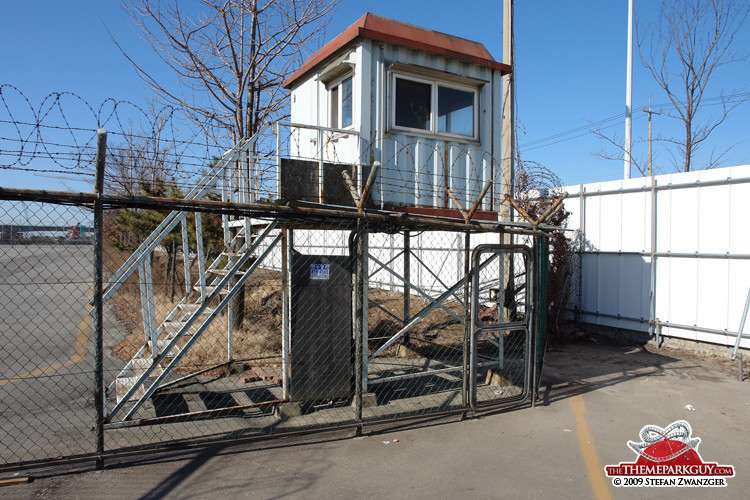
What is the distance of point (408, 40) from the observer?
7168 mm

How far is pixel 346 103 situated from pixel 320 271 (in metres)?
3.36

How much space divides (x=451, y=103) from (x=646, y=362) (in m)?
5.70

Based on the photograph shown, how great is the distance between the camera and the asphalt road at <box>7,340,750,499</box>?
3895mm

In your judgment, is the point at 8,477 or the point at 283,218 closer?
the point at 8,477

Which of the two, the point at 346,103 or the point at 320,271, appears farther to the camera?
the point at 346,103

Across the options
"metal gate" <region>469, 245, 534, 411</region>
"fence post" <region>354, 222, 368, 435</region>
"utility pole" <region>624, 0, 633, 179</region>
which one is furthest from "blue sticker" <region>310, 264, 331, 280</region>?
"utility pole" <region>624, 0, 633, 179</region>

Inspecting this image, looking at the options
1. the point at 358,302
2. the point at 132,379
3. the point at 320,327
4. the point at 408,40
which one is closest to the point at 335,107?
the point at 408,40

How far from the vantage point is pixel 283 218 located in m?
4.78

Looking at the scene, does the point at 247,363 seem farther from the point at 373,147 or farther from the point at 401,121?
the point at 401,121

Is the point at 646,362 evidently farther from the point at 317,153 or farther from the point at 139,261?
the point at 139,261

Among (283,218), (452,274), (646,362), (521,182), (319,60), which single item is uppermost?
(319,60)

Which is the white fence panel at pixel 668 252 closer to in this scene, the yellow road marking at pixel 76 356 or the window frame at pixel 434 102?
the window frame at pixel 434 102

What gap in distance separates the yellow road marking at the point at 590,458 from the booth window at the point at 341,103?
5163 mm

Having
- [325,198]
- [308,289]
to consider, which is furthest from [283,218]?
[325,198]
